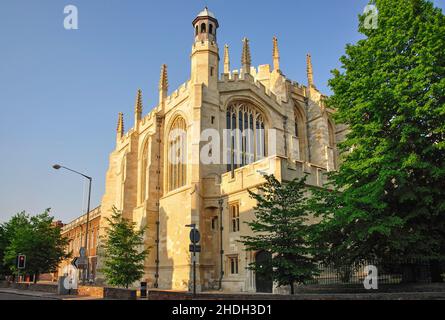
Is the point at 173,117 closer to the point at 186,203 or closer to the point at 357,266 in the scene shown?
the point at 186,203

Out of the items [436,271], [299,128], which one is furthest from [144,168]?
[436,271]

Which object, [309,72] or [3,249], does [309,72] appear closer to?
[309,72]

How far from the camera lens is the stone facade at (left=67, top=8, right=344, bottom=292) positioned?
2591cm

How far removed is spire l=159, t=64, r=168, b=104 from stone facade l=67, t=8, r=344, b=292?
0.10m

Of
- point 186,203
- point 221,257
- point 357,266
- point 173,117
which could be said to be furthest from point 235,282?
point 173,117

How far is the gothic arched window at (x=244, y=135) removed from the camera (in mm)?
31250

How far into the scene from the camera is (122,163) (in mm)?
46625

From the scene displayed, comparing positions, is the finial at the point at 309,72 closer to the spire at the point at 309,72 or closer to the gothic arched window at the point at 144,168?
the spire at the point at 309,72

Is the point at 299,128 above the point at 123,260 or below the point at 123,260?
above

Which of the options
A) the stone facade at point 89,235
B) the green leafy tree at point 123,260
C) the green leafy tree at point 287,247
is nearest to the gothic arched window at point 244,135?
the green leafy tree at point 123,260

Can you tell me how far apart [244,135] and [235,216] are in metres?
8.15

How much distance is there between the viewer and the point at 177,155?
34.2 m

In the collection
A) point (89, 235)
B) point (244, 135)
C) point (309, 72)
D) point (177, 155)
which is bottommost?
point (89, 235)

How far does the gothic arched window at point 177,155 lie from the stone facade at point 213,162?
10 cm
